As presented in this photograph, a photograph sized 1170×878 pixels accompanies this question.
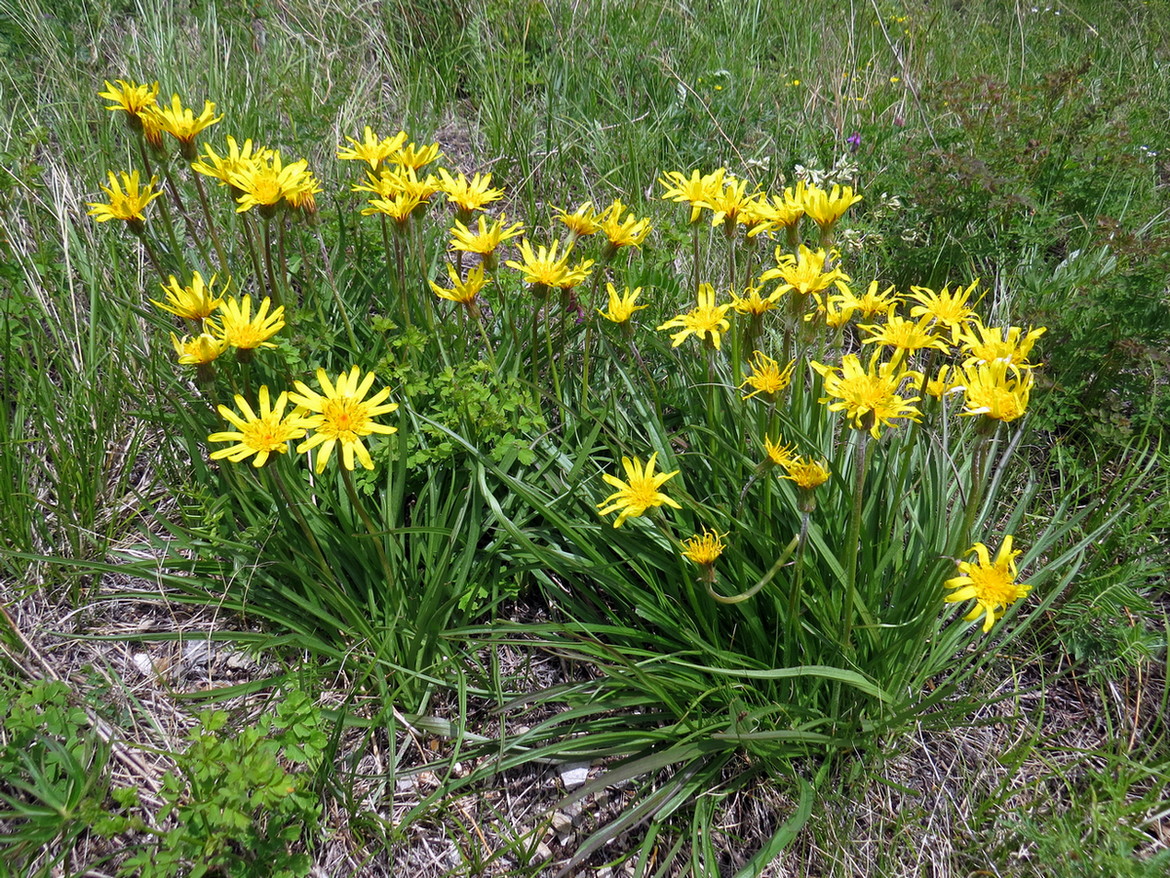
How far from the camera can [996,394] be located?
149 cm

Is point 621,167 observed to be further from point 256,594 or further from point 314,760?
point 314,760

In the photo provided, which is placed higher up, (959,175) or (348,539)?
(959,175)

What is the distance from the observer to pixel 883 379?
153cm

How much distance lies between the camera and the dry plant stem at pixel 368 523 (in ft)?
5.73

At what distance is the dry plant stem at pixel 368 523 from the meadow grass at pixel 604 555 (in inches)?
0.6

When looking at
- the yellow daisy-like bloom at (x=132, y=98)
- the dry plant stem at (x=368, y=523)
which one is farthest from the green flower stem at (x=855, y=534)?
the yellow daisy-like bloom at (x=132, y=98)

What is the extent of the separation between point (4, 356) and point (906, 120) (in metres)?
4.57

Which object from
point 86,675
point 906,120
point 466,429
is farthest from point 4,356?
point 906,120

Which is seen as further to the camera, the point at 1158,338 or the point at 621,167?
the point at 621,167

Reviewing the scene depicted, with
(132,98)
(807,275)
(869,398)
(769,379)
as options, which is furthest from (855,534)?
(132,98)

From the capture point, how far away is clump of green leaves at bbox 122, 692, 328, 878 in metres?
1.54

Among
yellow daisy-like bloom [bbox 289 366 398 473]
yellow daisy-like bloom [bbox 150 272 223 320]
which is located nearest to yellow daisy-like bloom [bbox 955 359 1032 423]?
yellow daisy-like bloom [bbox 289 366 398 473]

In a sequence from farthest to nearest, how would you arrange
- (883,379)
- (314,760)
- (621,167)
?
1. (621,167)
2. (314,760)
3. (883,379)

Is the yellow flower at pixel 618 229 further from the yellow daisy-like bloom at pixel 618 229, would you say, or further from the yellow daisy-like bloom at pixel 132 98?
the yellow daisy-like bloom at pixel 132 98
